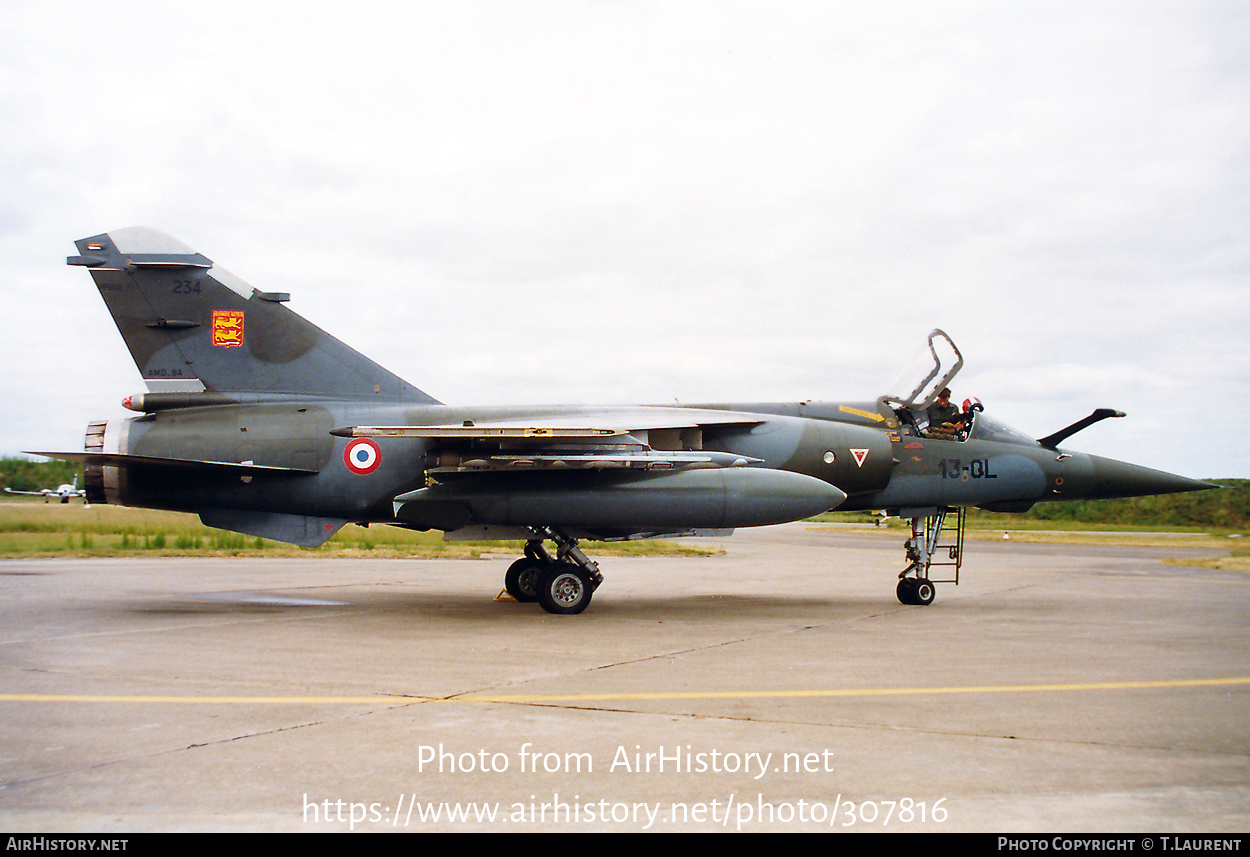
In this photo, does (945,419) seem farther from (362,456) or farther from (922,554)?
(362,456)

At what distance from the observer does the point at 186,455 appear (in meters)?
11.5

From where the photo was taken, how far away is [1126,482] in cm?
1430

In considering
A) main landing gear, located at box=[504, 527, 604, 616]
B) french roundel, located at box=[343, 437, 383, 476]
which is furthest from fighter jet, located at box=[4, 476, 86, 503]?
main landing gear, located at box=[504, 527, 604, 616]

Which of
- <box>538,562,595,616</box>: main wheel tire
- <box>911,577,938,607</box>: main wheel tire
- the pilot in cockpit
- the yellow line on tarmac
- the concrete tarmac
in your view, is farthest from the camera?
the pilot in cockpit

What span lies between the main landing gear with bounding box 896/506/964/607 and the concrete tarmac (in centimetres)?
36

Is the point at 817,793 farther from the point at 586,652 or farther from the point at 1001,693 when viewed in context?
the point at 586,652

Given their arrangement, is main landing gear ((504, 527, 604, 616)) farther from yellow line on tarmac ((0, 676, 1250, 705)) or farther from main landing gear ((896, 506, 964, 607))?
yellow line on tarmac ((0, 676, 1250, 705))

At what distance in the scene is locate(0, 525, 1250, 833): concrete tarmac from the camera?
162 inches

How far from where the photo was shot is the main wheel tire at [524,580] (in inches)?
527

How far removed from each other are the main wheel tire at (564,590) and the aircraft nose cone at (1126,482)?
783 centimetres

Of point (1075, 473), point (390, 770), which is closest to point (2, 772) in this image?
point (390, 770)

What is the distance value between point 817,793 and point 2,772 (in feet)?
13.0
